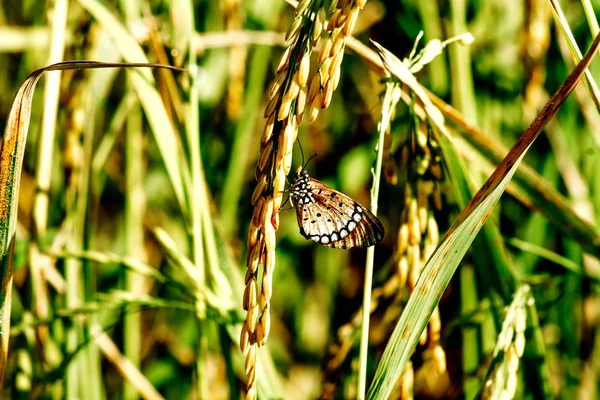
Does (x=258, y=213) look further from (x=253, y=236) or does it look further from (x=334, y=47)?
(x=334, y=47)

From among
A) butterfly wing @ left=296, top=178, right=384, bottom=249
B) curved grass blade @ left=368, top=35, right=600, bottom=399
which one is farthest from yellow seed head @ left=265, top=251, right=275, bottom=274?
butterfly wing @ left=296, top=178, right=384, bottom=249

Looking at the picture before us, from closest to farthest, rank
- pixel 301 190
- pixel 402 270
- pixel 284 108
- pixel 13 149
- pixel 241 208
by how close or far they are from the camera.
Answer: pixel 284 108 < pixel 13 149 < pixel 402 270 < pixel 301 190 < pixel 241 208

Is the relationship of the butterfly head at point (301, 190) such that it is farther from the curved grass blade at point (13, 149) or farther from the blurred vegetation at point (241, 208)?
the curved grass blade at point (13, 149)

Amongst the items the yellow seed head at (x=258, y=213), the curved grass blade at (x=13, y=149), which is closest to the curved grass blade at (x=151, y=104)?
the curved grass blade at (x=13, y=149)

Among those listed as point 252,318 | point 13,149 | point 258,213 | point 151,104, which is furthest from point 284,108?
point 151,104

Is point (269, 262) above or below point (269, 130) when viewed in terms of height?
below

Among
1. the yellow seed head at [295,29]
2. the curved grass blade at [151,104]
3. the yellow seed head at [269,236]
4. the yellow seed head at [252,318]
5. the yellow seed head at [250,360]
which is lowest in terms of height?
the yellow seed head at [250,360]
